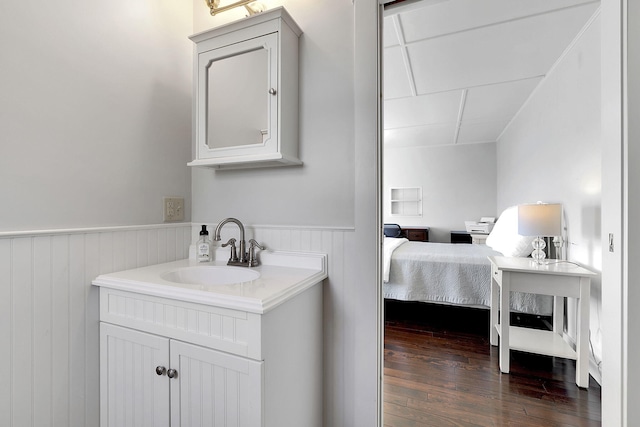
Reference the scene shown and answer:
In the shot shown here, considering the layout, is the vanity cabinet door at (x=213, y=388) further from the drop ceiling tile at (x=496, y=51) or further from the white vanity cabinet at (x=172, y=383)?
the drop ceiling tile at (x=496, y=51)

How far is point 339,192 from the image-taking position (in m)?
1.22

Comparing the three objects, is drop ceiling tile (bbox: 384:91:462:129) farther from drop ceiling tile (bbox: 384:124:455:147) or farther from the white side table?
the white side table

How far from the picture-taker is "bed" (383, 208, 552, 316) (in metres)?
2.35

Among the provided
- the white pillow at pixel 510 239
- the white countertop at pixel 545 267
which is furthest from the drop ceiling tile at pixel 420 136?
the white countertop at pixel 545 267

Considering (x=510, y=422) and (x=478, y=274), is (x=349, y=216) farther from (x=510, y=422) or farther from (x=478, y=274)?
(x=478, y=274)

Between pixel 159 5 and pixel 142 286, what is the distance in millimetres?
1293

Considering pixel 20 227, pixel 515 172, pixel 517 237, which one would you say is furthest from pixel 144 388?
pixel 515 172

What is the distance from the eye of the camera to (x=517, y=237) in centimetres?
251

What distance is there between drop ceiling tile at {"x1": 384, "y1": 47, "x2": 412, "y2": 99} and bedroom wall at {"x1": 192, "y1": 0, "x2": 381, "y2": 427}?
1.20 metres

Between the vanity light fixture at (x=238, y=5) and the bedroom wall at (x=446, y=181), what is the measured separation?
15.3 ft

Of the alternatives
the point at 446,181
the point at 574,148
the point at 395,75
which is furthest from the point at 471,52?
the point at 446,181

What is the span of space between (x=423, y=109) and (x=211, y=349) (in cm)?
352

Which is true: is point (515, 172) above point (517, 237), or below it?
above

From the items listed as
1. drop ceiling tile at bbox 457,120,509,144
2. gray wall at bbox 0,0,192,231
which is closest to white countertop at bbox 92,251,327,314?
gray wall at bbox 0,0,192,231
